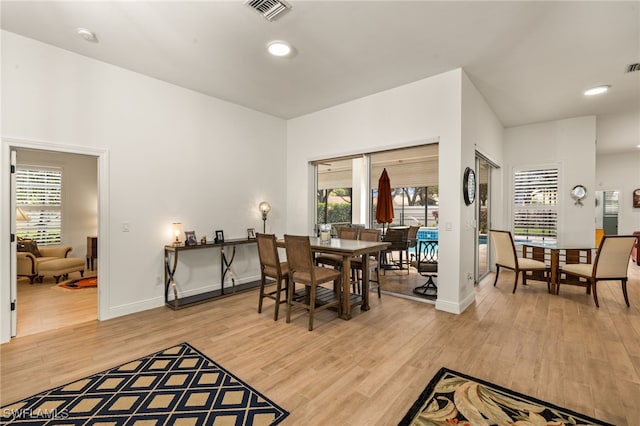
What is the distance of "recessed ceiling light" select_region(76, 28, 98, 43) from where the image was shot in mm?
2829

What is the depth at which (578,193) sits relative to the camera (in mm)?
5441

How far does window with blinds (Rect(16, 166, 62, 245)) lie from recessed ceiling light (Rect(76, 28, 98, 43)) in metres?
4.39

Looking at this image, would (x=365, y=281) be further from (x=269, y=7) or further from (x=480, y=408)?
(x=269, y=7)

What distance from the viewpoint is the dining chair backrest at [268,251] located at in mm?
3400

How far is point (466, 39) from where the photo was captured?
2994mm

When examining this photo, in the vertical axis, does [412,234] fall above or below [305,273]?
A: above

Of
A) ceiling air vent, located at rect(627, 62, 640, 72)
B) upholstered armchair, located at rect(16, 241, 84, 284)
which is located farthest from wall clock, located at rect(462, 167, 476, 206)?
upholstered armchair, located at rect(16, 241, 84, 284)

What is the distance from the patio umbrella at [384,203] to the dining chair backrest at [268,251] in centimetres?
239

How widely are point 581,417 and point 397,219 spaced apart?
497 centimetres

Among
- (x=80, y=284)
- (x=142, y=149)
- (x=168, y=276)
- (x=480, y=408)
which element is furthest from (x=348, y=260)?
(x=80, y=284)

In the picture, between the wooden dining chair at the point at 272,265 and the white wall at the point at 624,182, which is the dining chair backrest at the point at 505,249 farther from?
the white wall at the point at 624,182

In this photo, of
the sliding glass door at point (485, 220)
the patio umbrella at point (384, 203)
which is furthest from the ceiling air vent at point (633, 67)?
the patio umbrella at point (384, 203)

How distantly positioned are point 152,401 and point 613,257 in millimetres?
5487

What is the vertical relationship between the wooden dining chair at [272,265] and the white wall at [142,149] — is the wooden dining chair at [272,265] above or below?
below
